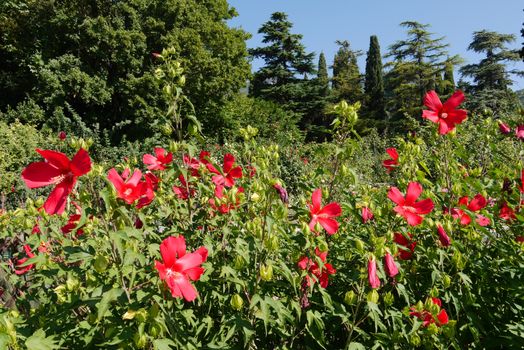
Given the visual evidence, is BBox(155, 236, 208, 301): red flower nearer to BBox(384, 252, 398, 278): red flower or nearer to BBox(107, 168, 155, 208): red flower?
BBox(107, 168, 155, 208): red flower

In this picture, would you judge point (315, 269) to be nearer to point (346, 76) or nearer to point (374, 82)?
point (374, 82)

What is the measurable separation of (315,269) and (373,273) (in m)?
0.24

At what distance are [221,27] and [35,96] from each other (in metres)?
7.25

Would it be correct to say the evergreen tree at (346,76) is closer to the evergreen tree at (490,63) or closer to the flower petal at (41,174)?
the evergreen tree at (490,63)

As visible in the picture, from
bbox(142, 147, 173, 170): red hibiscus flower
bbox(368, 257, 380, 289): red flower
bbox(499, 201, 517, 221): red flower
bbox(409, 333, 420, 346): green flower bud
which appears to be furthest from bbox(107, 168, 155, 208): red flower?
bbox(499, 201, 517, 221): red flower

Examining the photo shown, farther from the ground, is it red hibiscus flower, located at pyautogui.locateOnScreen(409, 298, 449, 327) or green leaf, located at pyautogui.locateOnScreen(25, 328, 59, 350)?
green leaf, located at pyautogui.locateOnScreen(25, 328, 59, 350)

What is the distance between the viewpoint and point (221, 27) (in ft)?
52.1

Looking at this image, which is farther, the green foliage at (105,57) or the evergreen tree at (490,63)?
the evergreen tree at (490,63)

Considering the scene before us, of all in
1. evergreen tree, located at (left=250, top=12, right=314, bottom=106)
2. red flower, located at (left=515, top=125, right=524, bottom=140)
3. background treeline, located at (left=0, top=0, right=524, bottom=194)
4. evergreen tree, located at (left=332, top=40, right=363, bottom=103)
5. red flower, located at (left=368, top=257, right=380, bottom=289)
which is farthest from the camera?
evergreen tree, located at (left=332, top=40, right=363, bottom=103)

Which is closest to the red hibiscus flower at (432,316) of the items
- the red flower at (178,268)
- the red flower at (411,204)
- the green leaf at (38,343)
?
the red flower at (411,204)

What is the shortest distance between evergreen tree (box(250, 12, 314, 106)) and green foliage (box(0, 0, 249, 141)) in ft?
28.1

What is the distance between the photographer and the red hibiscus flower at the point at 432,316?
1327 millimetres

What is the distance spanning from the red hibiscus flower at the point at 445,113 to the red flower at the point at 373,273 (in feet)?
2.59

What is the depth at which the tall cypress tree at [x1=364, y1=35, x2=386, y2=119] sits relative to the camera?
2761 centimetres
